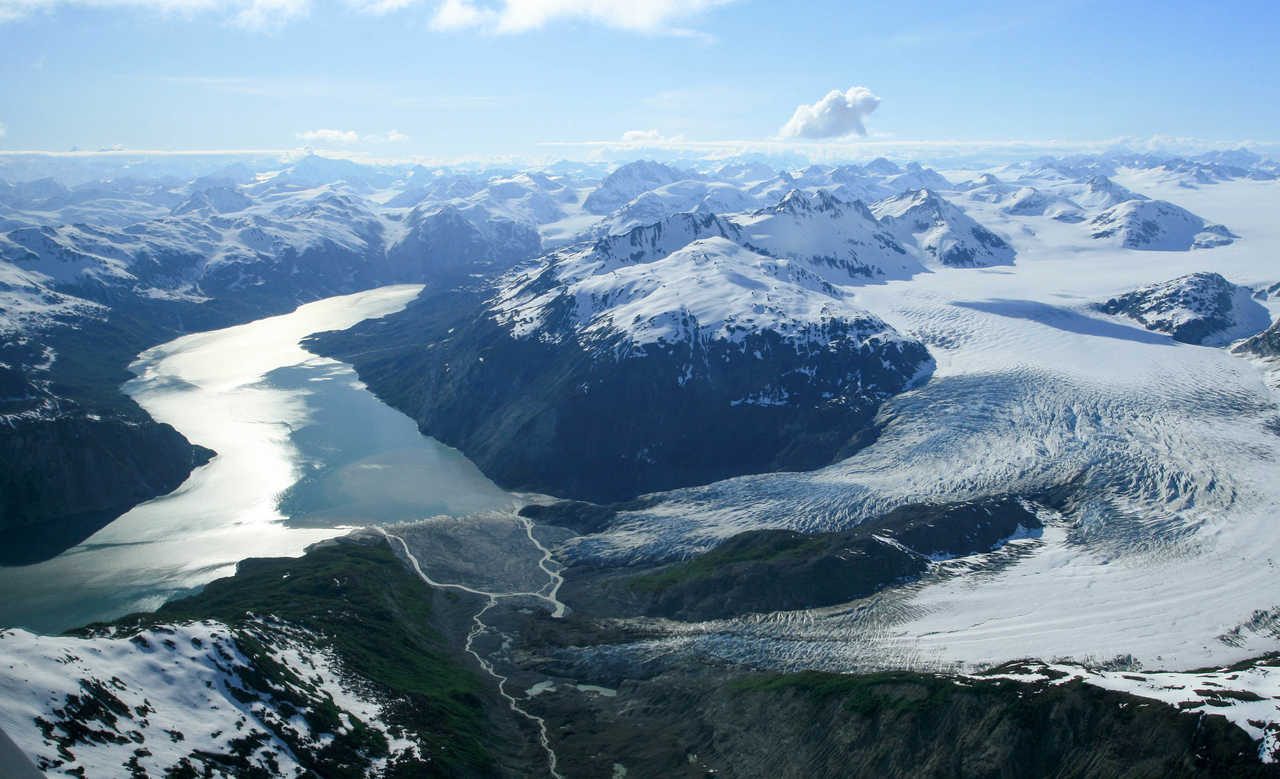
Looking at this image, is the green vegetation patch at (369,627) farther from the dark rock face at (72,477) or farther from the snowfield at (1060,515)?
the dark rock face at (72,477)

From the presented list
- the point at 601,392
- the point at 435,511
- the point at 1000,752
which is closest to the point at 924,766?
the point at 1000,752

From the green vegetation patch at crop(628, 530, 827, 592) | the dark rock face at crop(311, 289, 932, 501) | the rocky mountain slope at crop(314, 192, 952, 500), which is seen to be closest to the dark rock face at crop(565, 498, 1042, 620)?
the green vegetation patch at crop(628, 530, 827, 592)

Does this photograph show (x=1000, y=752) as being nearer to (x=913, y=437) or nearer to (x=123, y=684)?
(x=123, y=684)

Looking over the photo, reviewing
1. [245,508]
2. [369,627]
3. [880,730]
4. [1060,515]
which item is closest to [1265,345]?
[1060,515]

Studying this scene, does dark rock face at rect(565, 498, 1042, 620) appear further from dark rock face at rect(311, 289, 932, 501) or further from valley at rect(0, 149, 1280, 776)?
dark rock face at rect(311, 289, 932, 501)

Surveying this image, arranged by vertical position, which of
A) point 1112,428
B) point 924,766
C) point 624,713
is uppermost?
point 1112,428

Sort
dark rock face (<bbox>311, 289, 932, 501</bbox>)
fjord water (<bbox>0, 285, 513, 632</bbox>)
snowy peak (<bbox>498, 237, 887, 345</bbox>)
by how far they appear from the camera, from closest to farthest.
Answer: fjord water (<bbox>0, 285, 513, 632</bbox>) → dark rock face (<bbox>311, 289, 932, 501</bbox>) → snowy peak (<bbox>498, 237, 887, 345</bbox>)

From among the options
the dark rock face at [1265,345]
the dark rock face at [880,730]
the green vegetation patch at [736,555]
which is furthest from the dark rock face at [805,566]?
the dark rock face at [1265,345]
